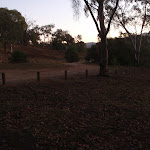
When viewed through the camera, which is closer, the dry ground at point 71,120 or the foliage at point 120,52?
the dry ground at point 71,120

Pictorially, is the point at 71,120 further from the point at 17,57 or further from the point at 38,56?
the point at 38,56

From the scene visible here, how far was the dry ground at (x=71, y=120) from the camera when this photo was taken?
13.1 feet

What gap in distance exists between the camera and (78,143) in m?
3.98

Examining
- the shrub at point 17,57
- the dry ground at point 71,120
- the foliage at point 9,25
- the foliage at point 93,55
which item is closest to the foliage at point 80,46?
the foliage at point 93,55

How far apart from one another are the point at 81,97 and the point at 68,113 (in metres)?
2.31

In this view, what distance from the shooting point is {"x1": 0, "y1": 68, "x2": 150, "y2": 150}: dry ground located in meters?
3.99

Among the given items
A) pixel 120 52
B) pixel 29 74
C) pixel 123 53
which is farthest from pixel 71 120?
pixel 120 52

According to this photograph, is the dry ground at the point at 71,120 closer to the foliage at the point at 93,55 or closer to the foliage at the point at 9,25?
the foliage at the point at 93,55

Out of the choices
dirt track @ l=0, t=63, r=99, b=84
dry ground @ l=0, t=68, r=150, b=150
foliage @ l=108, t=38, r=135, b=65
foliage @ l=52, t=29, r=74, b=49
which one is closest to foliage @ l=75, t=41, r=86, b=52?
foliage @ l=52, t=29, r=74, b=49

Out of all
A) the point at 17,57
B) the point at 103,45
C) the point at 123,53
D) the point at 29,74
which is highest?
the point at 103,45

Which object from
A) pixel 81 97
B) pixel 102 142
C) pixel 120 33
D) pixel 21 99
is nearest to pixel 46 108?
pixel 21 99

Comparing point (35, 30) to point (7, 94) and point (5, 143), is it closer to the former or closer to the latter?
point (7, 94)

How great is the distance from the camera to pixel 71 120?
5.37m

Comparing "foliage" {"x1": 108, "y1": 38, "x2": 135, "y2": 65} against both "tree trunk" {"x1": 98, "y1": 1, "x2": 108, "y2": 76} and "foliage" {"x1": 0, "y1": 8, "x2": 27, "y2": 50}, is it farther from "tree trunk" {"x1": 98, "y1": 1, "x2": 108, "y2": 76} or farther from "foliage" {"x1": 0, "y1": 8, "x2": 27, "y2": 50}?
"foliage" {"x1": 0, "y1": 8, "x2": 27, "y2": 50}
